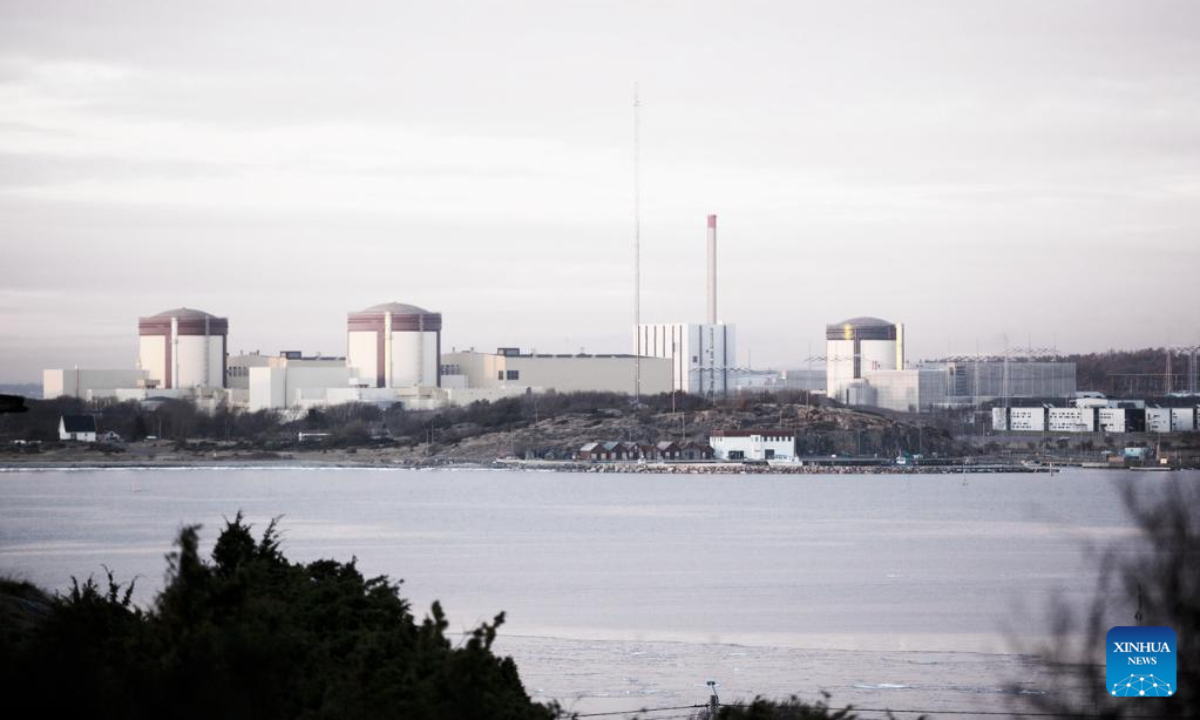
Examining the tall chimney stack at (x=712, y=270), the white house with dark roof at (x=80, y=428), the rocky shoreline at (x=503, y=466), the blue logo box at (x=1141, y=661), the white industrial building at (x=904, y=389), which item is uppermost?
the tall chimney stack at (x=712, y=270)

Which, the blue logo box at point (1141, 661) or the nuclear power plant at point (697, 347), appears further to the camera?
the nuclear power plant at point (697, 347)

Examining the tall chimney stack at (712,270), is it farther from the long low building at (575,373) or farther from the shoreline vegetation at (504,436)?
the shoreline vegetation at (504,436)

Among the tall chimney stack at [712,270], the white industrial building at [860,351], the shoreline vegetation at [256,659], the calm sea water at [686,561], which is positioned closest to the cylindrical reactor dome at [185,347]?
the calm sea water at [686,561]

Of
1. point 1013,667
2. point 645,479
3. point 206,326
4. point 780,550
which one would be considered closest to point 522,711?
point 1013,667

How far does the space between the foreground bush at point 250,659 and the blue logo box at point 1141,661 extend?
233cm

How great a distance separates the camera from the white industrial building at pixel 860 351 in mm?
79062

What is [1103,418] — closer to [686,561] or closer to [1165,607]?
[686,561]

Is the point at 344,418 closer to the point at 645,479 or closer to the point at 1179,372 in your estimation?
the point at 645,479

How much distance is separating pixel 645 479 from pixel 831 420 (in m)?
11.4

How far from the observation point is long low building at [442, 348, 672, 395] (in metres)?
69.8

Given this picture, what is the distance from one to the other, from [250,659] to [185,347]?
66.0m

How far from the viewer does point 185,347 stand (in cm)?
6900

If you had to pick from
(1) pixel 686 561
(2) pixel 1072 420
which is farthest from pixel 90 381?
(1) pixel 686 561

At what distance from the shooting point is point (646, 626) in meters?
18.0
